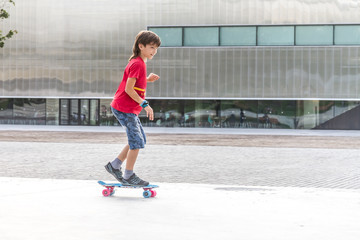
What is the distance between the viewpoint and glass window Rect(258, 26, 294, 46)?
35312 millimetres

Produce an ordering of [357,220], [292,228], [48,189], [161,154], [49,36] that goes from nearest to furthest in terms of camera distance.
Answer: [292,228], [357,220], [48,189], [161,154], [49,36]

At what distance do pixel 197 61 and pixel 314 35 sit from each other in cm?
780

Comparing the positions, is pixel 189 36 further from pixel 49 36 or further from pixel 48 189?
pixel 48 189

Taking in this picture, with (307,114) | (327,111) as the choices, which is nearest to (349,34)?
(327,111)

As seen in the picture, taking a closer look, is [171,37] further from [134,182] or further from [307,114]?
[134,182]

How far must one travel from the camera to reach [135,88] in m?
Result: 6.20

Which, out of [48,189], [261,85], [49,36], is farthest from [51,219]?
[49,36]

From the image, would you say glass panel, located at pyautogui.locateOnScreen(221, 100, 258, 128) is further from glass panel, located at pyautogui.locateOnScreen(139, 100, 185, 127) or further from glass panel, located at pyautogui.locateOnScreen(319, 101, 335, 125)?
glass panel, located at pyautogui.locateOnScreen(319, 101, 335, 125)

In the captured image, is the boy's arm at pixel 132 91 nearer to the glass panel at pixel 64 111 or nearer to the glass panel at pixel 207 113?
the glass panel at pixel 207 113

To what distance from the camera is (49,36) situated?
38.1m

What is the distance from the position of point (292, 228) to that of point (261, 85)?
31325 mm

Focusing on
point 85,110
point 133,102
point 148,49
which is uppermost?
point 148,49

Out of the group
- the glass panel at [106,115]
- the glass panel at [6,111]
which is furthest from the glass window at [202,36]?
the glass panel at [6,111]

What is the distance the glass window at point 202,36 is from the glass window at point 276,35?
2.98 meters
